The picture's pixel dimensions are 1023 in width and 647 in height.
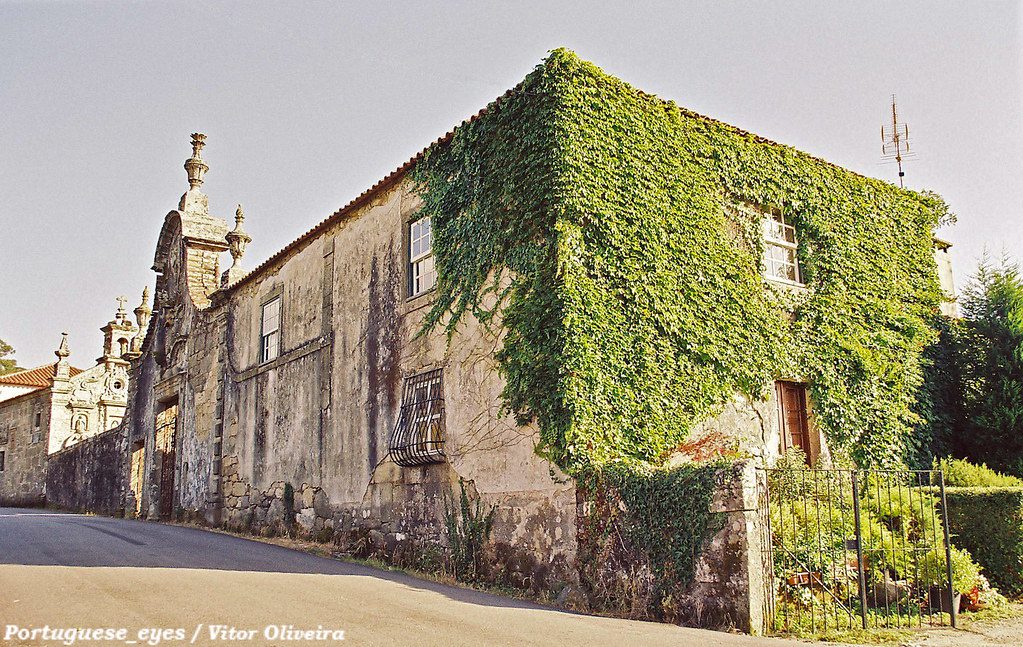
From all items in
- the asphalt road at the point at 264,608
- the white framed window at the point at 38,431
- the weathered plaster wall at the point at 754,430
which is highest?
the white framed window at the point at 38,431

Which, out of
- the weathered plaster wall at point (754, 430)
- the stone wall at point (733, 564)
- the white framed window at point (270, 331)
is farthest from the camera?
the white framed window at point (270, 331)

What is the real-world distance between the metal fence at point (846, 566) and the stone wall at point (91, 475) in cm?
2239

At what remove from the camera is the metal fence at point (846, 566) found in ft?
27.5

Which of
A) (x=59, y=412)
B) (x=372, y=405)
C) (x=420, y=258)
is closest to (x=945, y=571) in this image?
(x=420, y=258)

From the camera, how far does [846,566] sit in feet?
29.8

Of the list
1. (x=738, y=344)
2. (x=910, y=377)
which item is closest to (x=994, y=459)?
(x=910, y=377)

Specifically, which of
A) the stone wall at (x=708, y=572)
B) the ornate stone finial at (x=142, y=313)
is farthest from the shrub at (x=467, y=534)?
the ornate stone finial at (x=142, y=313)

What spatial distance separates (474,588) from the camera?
418 inches

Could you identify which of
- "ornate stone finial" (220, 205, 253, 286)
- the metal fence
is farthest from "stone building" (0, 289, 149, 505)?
the metal fence

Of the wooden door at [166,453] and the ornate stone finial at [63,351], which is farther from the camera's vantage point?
the ornate stone finial at [63,351]

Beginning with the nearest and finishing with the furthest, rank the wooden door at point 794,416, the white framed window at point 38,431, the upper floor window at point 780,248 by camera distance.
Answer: the wooden door at point 794,416
the upper floor window at point 780,248
the white framed window at point 38,431

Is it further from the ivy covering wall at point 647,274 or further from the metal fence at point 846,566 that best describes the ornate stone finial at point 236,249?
the metal fence at point 846,566

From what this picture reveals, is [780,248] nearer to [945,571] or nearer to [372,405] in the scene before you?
[945,571]

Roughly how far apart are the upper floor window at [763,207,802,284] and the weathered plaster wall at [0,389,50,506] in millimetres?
35080
